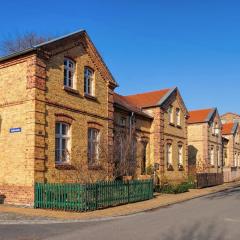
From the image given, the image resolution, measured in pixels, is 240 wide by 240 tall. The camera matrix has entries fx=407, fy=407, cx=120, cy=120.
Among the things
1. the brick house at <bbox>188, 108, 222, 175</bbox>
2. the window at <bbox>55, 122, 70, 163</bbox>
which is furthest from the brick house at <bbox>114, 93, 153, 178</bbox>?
the brick house at <bbox>188, 108, 222, 175</bbox>

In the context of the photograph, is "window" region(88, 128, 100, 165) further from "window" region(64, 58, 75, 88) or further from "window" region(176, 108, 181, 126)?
"window" region(176, 108, 181, 126)

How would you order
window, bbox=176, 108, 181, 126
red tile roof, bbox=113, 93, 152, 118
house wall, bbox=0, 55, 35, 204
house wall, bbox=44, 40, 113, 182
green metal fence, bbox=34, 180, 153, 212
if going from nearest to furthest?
green metal fence, bbox=34, 180, 153, 212, house wall, bbox=0, 55, 35, 204, house wall, bbox=44, 40, 113, 182, red tile roof, bbox=113, 93, 152, 118, window, bbox=176, 108, 181, 126

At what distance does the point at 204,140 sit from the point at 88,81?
24108 mm

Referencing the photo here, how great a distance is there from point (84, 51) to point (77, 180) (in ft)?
23.0

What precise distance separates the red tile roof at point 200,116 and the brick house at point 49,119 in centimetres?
2348

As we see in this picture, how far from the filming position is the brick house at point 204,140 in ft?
144

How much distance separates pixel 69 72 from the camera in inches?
827

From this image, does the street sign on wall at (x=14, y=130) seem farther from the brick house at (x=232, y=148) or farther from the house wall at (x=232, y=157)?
the brick house at (x=232, y=148)

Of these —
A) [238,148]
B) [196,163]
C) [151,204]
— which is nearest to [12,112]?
[151,204]

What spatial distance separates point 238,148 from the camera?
58.6m

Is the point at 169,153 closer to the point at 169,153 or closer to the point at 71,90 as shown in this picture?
the point at 169,153

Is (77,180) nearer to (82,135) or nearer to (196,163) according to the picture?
(82,135)

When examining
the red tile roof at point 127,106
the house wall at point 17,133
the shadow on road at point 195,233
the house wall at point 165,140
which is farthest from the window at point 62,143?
the house wall at point 165,140

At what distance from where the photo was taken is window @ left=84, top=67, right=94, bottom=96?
881 inches
